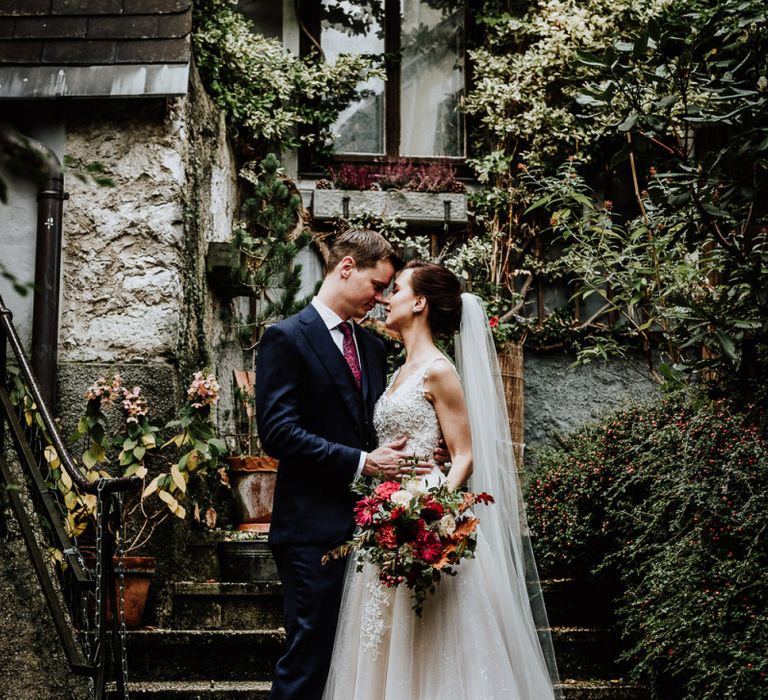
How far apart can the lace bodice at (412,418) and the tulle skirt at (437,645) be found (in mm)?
475

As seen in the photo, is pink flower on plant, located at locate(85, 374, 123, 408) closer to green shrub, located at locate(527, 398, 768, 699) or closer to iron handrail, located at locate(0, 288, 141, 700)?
iron handrail, located at locate(0, 288, 141, 700)

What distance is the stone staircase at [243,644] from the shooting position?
4.63 m

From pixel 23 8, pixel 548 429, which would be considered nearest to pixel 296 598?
pixel 23 8

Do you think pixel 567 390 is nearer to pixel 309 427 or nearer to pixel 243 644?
pixel 243 644

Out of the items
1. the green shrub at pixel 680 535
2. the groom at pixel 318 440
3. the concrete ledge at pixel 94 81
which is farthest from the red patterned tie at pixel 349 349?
the concrete ledge at pixel 94 81

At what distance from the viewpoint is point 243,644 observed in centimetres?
488

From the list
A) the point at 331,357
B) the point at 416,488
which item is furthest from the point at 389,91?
the point at 416,488

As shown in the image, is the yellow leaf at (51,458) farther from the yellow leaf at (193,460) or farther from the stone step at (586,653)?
the stone step at (586,653)

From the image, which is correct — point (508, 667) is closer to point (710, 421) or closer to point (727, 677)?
point (727, 677)

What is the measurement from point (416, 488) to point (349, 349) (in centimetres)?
68

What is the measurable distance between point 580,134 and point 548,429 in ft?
8.69

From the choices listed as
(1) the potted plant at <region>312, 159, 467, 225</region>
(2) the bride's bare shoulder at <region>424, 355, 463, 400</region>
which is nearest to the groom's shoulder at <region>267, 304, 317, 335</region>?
(2) the bride's bare shoulder at <region>424, 355, 463, 400</region>

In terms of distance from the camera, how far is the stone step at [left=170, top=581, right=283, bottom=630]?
17.8 ft

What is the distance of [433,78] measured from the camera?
9.12 m
